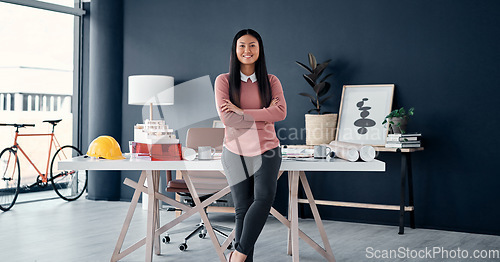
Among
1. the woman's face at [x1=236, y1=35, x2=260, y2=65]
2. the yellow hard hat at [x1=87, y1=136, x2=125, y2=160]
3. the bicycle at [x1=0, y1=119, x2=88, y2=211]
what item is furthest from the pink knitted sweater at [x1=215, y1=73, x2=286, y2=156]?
the bicycle at [x1=0, y1=119, x2=88, y2=211]

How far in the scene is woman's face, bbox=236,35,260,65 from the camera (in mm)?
2670

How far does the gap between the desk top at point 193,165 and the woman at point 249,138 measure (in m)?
0.12

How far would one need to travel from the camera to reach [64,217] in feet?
16.0

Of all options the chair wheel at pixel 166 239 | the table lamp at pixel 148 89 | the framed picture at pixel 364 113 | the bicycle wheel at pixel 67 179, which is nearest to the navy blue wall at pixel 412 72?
the framed picture at pixel 364 113

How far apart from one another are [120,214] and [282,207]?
174cm

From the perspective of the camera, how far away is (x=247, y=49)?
2668 mm

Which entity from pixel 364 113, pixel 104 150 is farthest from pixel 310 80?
pixel 104 150

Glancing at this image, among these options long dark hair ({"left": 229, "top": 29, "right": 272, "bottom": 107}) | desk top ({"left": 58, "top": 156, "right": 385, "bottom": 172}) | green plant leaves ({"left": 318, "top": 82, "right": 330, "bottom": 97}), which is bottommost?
desk top ({"left": 58, "top": 156, "right": 385, "bottom": 172})

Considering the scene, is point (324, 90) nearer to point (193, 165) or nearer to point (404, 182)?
point (404, 182)

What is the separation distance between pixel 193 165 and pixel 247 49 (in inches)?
29.0

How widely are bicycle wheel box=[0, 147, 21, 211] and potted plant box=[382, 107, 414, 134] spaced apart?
13.1ft

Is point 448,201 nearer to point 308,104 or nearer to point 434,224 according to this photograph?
point 434,224

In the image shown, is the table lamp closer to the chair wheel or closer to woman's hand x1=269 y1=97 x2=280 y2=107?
the chair wheel

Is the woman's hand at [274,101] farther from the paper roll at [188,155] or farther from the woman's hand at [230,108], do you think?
the paper roll at [188,155]
